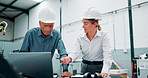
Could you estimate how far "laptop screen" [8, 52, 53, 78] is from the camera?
0.94m

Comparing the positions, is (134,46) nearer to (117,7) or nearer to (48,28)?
(117,7)

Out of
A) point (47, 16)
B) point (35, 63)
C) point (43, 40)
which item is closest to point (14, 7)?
point (43, 40)

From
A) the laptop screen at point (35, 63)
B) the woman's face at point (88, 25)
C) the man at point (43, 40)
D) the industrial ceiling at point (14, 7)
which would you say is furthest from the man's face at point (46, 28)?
the industrial ceiling at point (14, 7)

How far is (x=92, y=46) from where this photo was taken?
171cm

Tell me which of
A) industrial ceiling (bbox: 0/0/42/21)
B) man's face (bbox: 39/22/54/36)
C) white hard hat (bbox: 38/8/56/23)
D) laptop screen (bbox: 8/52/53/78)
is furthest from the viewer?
industrial ceiling (bbox: 0/0/42/21)

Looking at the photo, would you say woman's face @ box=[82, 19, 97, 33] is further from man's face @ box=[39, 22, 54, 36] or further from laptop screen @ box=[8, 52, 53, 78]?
laptop screen @ box=[8, 52, 53, 78]

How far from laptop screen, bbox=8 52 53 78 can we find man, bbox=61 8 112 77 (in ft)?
1.94

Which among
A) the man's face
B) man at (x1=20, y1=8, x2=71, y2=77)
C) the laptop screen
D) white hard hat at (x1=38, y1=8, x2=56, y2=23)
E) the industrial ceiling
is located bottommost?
the laptop screen

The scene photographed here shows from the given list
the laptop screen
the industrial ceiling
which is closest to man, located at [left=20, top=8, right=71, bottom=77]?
the laptop screen

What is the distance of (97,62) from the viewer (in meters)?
1.62

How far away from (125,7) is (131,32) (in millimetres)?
663

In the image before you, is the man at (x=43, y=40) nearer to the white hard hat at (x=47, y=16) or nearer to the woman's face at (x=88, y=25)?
the white hard hat at (x=47, y=16)

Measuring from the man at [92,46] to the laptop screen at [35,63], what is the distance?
591 mm

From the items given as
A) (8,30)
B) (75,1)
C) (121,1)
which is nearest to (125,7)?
(121,1)
